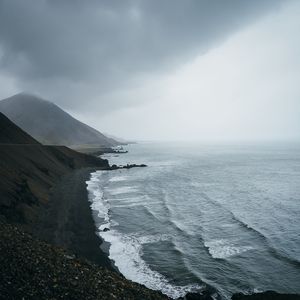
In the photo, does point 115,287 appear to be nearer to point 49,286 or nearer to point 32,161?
point 49,286

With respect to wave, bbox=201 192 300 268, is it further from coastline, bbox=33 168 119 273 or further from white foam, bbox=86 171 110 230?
white foam, bbox=86 171 110 230

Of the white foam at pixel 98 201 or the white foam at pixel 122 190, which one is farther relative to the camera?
the white foam at pixel 122 190

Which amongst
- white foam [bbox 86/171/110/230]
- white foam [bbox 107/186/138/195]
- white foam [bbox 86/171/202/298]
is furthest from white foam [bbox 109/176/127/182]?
white foam [bbox 86/171/202/298]

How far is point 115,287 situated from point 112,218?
104 feet

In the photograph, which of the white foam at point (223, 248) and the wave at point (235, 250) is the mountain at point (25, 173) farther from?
the wave at point (235, 250)

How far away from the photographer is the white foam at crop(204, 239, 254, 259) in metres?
39.1

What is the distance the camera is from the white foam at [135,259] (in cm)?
3028

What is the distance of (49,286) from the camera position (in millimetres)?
21000

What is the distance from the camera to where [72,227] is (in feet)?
153

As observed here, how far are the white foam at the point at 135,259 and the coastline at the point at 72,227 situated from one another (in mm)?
1358

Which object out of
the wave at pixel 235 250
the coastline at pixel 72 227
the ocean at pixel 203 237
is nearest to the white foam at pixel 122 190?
the ocean at pixel 203 237

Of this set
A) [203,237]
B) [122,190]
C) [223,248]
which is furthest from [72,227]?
[122,190]

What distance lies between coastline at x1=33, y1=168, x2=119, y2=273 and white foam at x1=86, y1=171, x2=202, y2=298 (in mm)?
1358

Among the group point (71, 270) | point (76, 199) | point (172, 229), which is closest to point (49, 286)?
point (71, 270)
